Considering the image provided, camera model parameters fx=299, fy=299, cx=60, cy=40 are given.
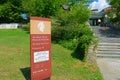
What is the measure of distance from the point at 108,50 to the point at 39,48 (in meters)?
8.88

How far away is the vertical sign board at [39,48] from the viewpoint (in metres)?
8.32

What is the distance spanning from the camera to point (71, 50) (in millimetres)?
14953

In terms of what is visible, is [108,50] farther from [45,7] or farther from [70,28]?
[45,7]

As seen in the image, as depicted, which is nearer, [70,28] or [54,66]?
[54,66]

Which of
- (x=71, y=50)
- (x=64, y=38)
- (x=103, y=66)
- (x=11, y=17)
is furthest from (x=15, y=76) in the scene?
(x=11, y=17)

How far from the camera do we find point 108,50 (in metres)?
16.8

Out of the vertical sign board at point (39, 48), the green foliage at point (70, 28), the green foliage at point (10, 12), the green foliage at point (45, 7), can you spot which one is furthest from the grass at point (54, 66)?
the green foliage at point (10, 12)

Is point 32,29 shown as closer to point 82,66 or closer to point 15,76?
point 15,76

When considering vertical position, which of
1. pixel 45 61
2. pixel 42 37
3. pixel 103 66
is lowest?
pixel 103 66

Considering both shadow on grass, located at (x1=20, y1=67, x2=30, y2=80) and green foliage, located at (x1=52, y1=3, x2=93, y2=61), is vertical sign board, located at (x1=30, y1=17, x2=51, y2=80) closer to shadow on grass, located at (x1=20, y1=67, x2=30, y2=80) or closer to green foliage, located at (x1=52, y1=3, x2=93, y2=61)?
shadow on grass, located at (x1=20, y1=67, x2=30, y2=80)

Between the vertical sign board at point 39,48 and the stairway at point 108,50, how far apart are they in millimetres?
7281

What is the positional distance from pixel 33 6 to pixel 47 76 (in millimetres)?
16191

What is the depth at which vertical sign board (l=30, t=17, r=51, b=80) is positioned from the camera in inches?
327

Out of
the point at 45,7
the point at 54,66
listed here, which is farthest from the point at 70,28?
the point at 45,7
